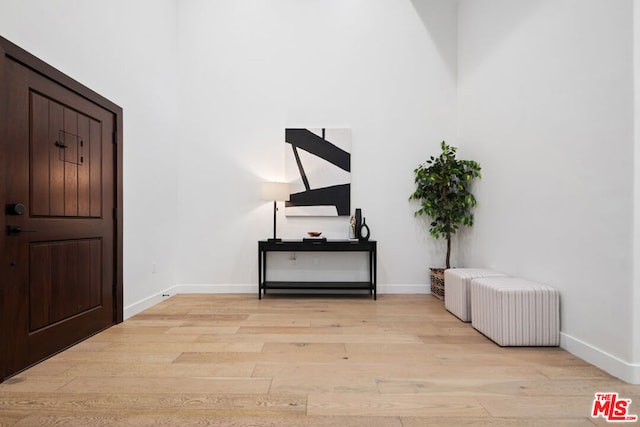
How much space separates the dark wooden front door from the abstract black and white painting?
2006 millimetres

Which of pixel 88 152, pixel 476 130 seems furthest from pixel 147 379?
pixel 476 130

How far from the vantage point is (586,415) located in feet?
5.44

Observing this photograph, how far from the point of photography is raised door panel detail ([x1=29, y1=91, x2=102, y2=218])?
2.29 metres

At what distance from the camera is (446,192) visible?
13.7ft

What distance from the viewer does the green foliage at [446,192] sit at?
4.05 metres

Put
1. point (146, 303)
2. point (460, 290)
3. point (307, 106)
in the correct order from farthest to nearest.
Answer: point (307, 106) < point (146, 303) < point (460, 290)

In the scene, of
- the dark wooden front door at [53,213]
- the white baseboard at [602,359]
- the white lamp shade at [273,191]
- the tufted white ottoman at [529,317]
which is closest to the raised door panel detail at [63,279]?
the dark wooden front door at [53,213]

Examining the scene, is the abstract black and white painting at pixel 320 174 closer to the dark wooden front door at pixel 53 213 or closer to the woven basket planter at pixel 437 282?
the woven basket planter at pixel 437 282

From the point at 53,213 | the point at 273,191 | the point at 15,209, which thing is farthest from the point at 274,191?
the point at 15,209

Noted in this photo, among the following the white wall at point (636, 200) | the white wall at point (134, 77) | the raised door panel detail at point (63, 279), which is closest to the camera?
the white wall at point (636, 200)

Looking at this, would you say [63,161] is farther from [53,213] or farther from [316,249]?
[316,249]

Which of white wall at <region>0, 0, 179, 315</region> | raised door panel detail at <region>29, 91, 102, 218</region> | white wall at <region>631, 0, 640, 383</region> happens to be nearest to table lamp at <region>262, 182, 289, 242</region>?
white wall at <region>0, 0, 179, 315</region>

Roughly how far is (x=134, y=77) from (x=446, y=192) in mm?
3609

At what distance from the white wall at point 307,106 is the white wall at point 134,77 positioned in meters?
0.36
